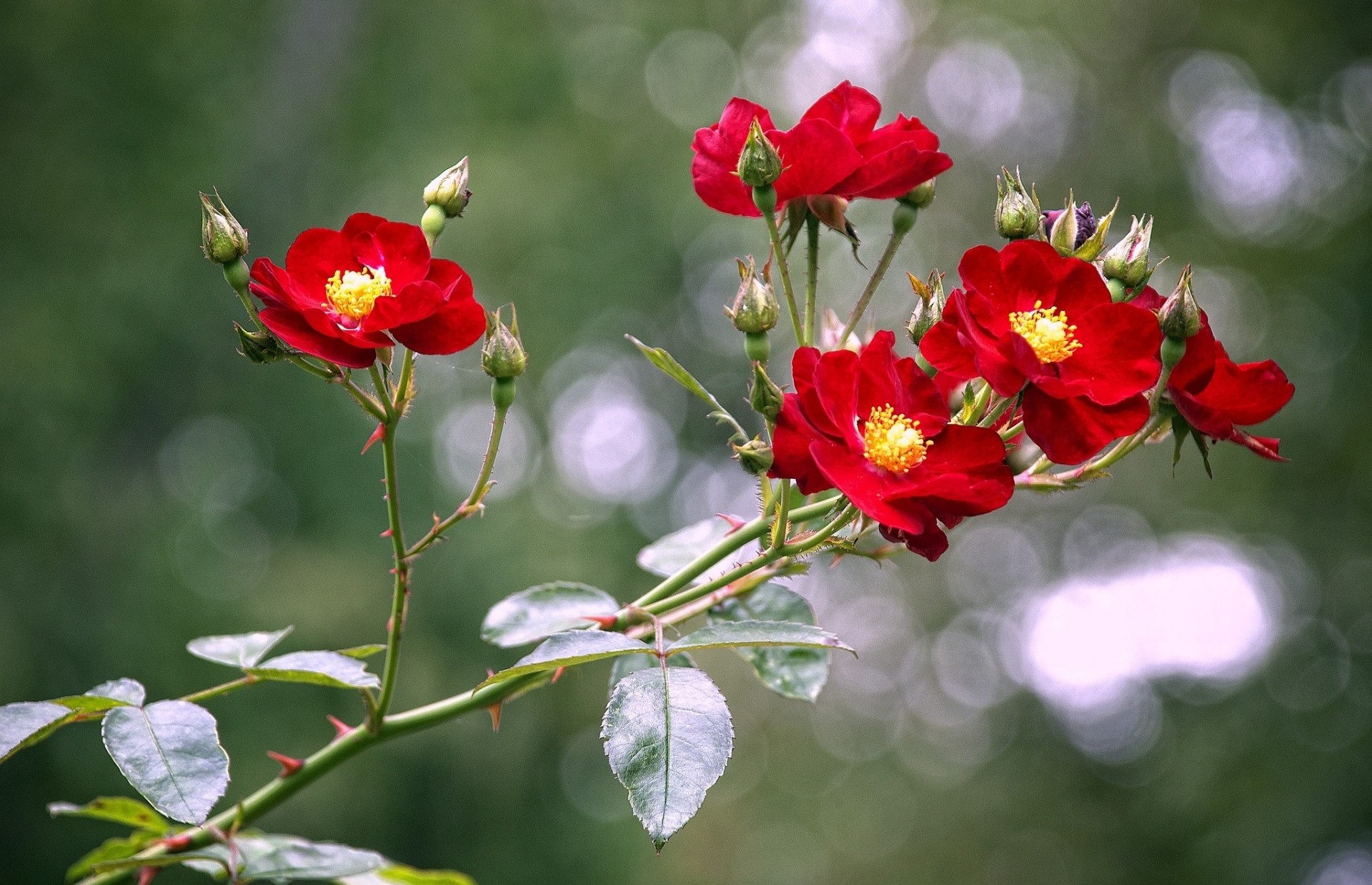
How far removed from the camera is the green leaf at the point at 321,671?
0.79m

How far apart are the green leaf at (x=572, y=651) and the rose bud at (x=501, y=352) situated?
0.21m

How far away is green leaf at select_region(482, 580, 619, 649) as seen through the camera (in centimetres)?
97

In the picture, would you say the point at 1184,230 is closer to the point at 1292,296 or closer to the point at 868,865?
the point at 1292,296

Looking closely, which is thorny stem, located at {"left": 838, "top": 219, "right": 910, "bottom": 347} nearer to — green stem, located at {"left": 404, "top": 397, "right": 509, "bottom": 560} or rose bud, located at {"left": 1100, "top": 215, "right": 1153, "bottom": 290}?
rose bud, located at {"left": 1100, "top": 215, "right": 1153, "bottom": 290}

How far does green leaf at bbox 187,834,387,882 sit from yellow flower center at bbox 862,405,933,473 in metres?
0.53

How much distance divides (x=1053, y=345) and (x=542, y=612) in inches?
20.5

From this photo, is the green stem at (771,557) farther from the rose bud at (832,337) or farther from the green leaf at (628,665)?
the rose bud at (832,337)

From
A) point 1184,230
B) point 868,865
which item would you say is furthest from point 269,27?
point 868,865

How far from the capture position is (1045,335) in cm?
77

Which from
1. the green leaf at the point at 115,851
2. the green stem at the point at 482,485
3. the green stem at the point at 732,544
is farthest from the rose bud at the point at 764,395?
the green leaf at the point at 115,851

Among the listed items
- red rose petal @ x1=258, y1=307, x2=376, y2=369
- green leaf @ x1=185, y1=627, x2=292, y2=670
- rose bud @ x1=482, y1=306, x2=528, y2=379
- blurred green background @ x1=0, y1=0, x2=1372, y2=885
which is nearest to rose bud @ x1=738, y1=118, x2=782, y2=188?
rose bud @ x1=482, y1=306, x2=528, y2=379

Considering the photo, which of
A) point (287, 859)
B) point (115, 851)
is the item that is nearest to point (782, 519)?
point (287, 859)

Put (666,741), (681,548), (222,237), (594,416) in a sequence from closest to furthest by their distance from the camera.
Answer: (666,741) → (222,237) → (681,548) → (594,416)

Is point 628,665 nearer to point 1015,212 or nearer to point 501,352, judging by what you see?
point 501,352
